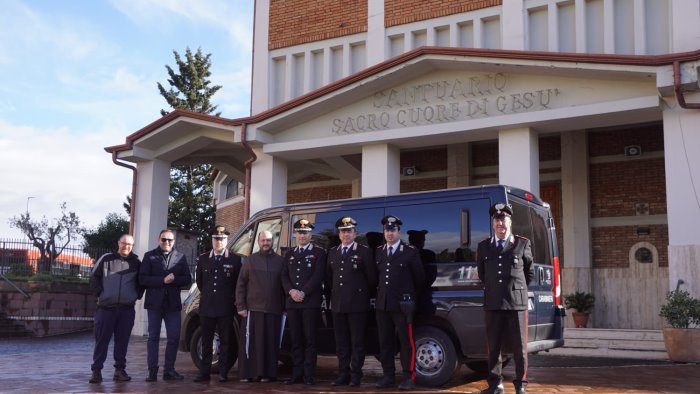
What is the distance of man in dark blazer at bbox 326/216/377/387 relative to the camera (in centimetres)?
809

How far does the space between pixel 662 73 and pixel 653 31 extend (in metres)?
3.80

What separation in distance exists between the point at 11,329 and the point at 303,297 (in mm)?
15079

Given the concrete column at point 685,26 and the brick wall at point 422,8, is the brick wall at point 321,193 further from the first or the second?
the concrete column at point 685,26

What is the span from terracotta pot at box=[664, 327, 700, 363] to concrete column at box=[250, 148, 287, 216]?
8424 millimetres

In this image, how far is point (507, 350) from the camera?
7398 mm

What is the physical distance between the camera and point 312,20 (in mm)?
19219

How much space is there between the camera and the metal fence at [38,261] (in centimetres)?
2286

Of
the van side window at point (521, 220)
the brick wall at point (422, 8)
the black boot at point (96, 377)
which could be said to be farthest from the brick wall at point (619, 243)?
the black boot at point (96, 377)

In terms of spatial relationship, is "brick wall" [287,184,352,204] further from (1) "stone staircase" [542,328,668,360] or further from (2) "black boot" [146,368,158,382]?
(2) "black boot" [146,368,158,382]

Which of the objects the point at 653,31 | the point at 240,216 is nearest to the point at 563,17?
the point at 653,31

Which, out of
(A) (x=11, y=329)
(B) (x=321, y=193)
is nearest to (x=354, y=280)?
(B) (x=321, y=193)

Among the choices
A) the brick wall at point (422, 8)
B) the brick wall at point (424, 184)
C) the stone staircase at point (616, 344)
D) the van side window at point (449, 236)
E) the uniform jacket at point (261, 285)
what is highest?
the brick wall at point (422, 8)

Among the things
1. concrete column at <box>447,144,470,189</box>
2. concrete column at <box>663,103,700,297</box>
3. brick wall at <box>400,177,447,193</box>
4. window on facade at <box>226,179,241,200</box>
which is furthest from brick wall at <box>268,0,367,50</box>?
concrete column at <box>663,103,700,297</box>

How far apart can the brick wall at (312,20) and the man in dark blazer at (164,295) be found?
11.1 metres
